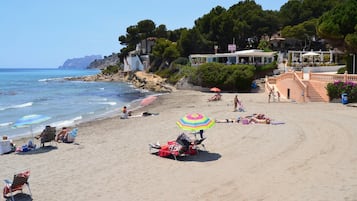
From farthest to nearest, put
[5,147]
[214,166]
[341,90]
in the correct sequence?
[341,90], [5,147], [214,166]

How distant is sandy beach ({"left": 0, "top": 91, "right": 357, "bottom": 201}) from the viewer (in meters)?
9.22

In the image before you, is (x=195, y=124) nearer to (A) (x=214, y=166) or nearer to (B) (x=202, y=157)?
(B) (x=202, y=157)

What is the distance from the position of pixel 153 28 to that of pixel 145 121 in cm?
6521

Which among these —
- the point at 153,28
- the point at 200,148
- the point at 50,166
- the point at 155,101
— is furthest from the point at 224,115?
the point at 153,28

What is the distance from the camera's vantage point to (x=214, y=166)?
11586mm

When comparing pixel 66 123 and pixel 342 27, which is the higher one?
pixel 342 27

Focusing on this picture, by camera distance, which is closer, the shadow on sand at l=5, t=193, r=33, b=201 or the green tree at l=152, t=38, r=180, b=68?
the shadow on sand at l=5, t=193, r=33, b=201

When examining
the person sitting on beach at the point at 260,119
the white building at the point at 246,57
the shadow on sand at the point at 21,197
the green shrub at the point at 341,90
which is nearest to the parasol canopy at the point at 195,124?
the shadow on sand at the point at 21,197

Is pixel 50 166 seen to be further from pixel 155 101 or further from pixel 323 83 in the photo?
pixel 155 101

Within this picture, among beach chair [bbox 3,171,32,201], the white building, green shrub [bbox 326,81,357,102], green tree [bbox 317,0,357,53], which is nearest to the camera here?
beach chair [bbox 3,171,32,201]

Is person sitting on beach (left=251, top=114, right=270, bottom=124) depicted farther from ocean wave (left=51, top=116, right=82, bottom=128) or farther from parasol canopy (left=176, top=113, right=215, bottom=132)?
ocean wave (left=51, top=116, right=82, bottom=128)

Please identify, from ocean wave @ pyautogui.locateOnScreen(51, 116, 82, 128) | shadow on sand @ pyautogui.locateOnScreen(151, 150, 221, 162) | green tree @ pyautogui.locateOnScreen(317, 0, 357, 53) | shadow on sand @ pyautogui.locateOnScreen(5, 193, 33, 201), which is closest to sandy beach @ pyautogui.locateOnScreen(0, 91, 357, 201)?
shadow on sand @ pyautogui.locateOnScreen(151, 150, 221, 162)

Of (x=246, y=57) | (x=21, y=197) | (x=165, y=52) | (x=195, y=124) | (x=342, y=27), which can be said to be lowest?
(x=21, y=197)

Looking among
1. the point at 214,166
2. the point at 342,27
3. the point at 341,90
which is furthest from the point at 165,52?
the point at 214,166
